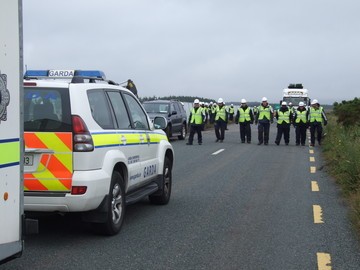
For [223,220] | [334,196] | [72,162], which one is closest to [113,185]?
[72,162]

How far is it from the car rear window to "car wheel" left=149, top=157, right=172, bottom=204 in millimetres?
2955

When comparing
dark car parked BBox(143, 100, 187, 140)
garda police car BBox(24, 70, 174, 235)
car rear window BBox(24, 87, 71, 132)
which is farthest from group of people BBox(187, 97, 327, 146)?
car rear window BBox(24, 87, 71, 132)

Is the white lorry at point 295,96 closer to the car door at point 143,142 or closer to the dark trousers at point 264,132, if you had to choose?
the dark trousers at point 264,132

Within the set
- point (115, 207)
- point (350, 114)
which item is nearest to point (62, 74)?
point (115, 207)

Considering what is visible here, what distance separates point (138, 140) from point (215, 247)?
79.1 inches

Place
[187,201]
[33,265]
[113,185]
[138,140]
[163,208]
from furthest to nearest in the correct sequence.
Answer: [187,201]
[163,208]
[138,140]
[113,185]
[33,265]

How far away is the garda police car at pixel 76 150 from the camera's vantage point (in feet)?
19.5

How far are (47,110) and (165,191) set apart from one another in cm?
328

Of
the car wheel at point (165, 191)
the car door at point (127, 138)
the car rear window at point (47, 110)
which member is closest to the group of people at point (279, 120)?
the car wheel at point (165, 191)

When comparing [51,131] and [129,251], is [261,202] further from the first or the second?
[51,131]

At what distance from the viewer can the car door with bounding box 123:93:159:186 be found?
767 cm

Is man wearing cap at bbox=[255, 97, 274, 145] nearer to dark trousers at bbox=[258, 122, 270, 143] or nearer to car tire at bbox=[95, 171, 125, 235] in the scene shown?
dark trousers at bbox=[258, 122, 270, 143]

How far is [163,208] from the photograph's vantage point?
28.7 feet

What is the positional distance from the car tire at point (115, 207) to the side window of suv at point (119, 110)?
0.78 meters
